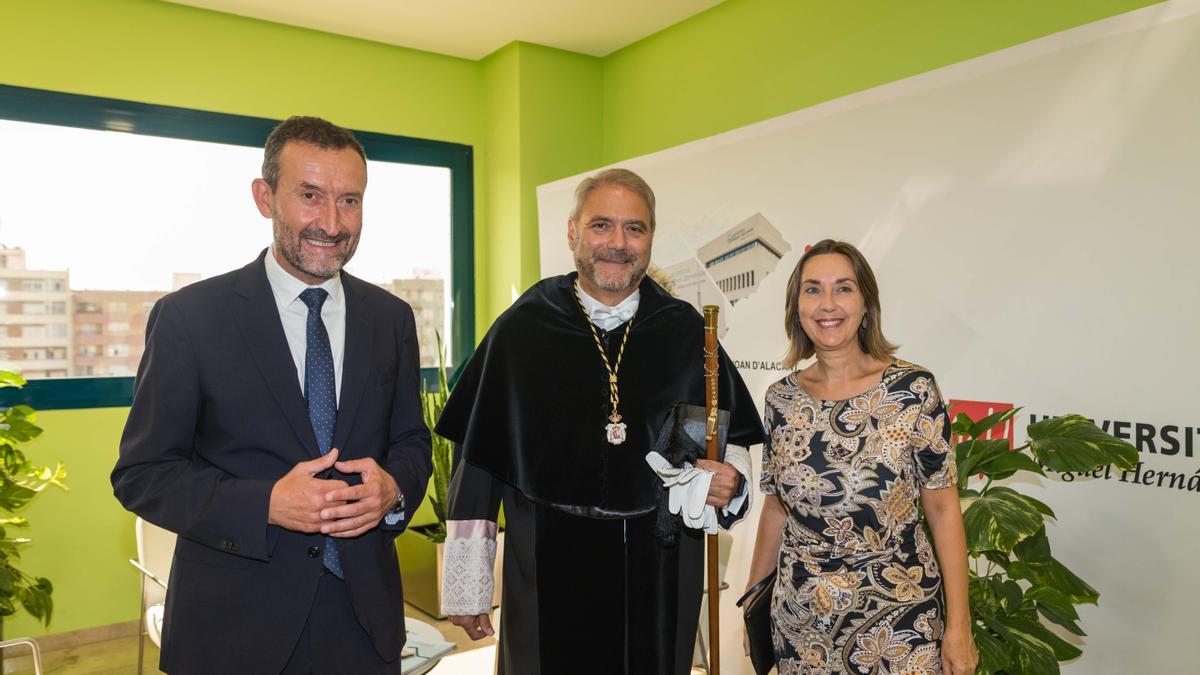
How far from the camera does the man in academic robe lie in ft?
6.89

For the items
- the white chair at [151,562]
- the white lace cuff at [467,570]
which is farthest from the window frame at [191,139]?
the white lace cuff at [467,570]

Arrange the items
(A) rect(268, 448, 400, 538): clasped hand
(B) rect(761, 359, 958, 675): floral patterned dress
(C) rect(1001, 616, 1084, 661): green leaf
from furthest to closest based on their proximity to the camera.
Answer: (C) rect(1001, 616, 1084, 661): green leaf
(B) rect(761, 359, 958, 675): floral patterned dress
(A) rect(268, 448, 400, 538): clasped hand

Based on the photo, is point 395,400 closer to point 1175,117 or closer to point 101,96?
point 1175,117

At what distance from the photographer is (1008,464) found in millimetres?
2270

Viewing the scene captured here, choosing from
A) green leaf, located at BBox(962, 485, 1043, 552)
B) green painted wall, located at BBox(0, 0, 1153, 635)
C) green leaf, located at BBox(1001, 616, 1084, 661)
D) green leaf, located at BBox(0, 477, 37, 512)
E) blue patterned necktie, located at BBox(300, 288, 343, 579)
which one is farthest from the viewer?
green painted wall, located at BBox(0, 0, 1153, 635)

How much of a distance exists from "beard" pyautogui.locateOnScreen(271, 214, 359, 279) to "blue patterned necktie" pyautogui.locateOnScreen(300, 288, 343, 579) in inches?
4.2

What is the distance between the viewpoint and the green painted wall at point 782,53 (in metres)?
3.45

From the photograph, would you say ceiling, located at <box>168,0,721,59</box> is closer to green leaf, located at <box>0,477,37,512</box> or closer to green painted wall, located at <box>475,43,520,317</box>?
green painted wall, located at <box>475,43,520,317</box>

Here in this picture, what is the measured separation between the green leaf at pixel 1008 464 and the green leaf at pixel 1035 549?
0.17m

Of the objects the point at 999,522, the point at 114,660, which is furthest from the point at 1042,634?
the point at 114,660

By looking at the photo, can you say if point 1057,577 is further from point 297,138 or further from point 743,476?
point 297,138

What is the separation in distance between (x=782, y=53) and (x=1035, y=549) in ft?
9.38

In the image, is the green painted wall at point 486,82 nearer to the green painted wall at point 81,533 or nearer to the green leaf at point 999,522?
the green painted wall at point 81,533

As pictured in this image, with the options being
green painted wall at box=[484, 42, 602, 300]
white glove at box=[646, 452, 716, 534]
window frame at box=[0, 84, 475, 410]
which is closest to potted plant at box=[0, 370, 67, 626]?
window frame at box=[0, 84, 475, 410]
